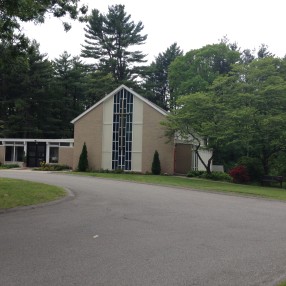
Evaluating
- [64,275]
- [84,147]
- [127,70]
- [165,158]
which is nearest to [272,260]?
[64,275]

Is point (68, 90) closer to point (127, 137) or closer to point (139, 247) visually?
point (127, 137)

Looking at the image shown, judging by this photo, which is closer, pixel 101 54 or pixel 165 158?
pixel 165 158

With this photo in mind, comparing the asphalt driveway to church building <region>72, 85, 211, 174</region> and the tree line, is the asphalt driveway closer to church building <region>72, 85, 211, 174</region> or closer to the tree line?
the tree line

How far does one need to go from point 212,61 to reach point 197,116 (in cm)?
2800

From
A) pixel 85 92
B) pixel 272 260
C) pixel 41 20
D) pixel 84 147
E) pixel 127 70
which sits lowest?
pixel 272 260

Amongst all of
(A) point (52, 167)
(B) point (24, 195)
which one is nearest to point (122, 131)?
(A) point (52, 167)

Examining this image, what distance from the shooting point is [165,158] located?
36.9 m

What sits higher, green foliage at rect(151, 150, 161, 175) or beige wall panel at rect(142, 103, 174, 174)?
beige wall panel at rect(142, 103, 174, 174)

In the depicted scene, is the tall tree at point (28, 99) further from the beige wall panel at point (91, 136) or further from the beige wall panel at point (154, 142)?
the beige wall panel at point (154, 142)

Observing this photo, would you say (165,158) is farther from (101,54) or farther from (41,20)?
(101,54)

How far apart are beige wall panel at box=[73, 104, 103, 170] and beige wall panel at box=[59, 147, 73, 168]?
9.26 ft

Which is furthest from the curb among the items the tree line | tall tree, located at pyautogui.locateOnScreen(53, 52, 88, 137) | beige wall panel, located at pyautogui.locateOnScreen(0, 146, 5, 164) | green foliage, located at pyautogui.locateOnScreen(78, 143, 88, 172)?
tall tree, located at pyautogui.locateOnScreen(53, 52, 88, 137)

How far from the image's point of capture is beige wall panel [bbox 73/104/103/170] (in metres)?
39.3

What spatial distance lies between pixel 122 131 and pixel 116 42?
30099 mm
